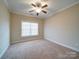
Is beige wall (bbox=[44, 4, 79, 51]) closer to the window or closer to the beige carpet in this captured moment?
the beige carpet

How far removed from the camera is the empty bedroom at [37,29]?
3.11 m

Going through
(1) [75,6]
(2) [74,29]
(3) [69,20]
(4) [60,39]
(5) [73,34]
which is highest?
(1) [75,6]

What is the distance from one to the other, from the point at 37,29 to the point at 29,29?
0.96m

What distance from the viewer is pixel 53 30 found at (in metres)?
5.69

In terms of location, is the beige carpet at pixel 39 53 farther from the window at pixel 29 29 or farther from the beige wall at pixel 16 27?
the window at pixel 29 29

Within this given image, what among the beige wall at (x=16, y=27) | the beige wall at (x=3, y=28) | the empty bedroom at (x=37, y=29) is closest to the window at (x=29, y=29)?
the empty bedroom at (x=37, y=29)

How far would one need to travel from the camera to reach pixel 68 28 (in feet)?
13.7

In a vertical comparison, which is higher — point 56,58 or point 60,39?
point 60,39

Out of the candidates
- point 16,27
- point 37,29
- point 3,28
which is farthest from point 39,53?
point 37,29

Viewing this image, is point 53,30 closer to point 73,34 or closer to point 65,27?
point 65,27

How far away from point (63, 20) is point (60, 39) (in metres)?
1.43

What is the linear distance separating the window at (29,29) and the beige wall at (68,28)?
223 cm

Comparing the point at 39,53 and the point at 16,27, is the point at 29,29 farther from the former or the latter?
the point at 39,53

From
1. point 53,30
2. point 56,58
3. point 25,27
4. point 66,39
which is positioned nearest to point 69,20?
point 66,39
